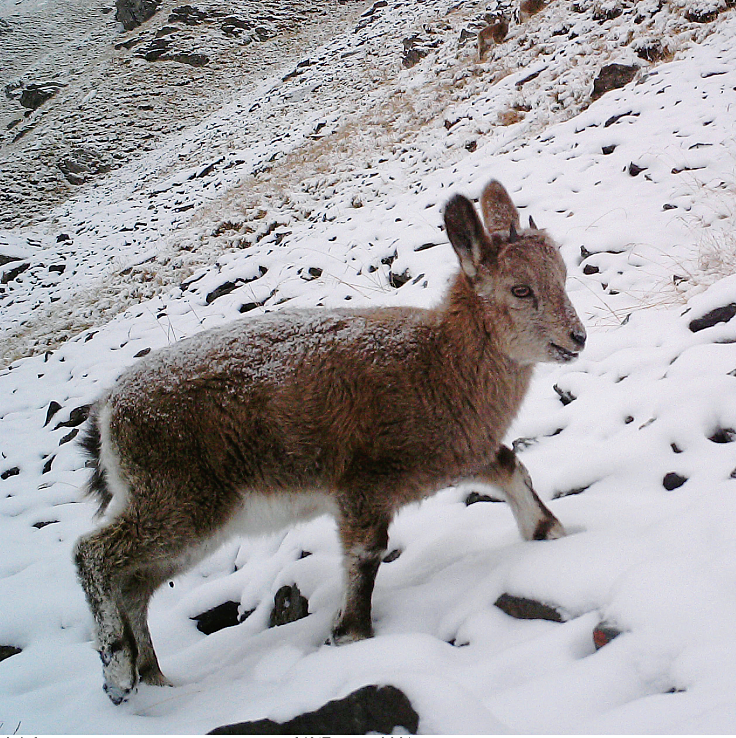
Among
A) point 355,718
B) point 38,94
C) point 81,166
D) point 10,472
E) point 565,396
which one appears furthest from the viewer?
point 38,94

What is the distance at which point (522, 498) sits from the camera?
316 cm

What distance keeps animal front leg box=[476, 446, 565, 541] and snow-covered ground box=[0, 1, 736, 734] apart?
0.11m

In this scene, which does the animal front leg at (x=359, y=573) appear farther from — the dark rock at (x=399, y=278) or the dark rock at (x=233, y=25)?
the dark rock at (x=233, y=25)

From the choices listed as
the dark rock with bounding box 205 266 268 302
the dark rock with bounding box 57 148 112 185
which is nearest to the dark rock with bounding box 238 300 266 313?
the dark rock with bounding box 205 266 268 302

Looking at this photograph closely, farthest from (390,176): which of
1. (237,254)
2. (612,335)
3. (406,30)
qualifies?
(406,30)

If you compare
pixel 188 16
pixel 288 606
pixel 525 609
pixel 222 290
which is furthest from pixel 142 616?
pixel 188 16

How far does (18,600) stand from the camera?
4.23 metres

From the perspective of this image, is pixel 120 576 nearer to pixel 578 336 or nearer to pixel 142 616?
pixel 142 616

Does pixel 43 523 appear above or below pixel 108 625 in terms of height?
below

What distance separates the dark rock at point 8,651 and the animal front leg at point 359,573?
7.36 feet

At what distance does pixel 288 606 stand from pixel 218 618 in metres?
0.66

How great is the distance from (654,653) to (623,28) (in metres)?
13.2

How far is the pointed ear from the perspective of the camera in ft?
10.1

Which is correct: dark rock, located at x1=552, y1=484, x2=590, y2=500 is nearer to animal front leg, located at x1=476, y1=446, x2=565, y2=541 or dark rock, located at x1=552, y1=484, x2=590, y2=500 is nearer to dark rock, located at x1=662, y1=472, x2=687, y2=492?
animal front leg, located at x1=476, y1=446, x2=565, y2=541
